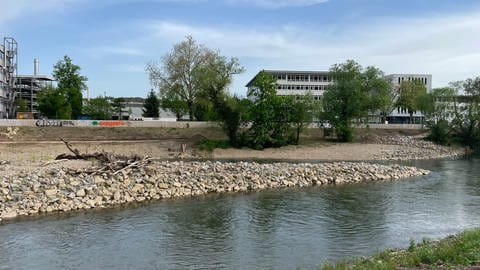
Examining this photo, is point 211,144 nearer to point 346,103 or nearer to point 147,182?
point 346,103

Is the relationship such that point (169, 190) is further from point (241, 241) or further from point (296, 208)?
point (241, 241)

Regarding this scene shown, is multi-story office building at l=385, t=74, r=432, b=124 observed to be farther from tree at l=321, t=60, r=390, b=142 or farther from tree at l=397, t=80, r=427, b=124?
tree at l=321, t=60, r=390, b=142

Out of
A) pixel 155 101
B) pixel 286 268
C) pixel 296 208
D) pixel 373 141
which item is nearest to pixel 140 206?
pixel 296 208

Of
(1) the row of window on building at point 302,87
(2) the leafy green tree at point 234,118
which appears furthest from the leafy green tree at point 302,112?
(1) the row of window on building at point 302,87

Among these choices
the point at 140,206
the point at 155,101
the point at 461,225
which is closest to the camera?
the point at 461,225

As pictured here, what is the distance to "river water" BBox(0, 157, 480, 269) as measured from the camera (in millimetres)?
16500

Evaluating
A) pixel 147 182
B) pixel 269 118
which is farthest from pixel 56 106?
pixel 147 182

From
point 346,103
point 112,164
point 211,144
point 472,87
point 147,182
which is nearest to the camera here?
point 147,182

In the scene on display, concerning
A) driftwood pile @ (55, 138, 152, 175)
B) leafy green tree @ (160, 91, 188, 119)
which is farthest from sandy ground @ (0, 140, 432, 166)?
driftwood pile @ (55, 138, 152, 175)

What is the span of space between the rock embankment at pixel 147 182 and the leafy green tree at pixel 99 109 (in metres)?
77.1

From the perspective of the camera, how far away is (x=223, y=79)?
272ft

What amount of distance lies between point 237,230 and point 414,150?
55.0 metres

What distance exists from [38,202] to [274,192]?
14636mm

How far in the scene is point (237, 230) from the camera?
69.3 ft
